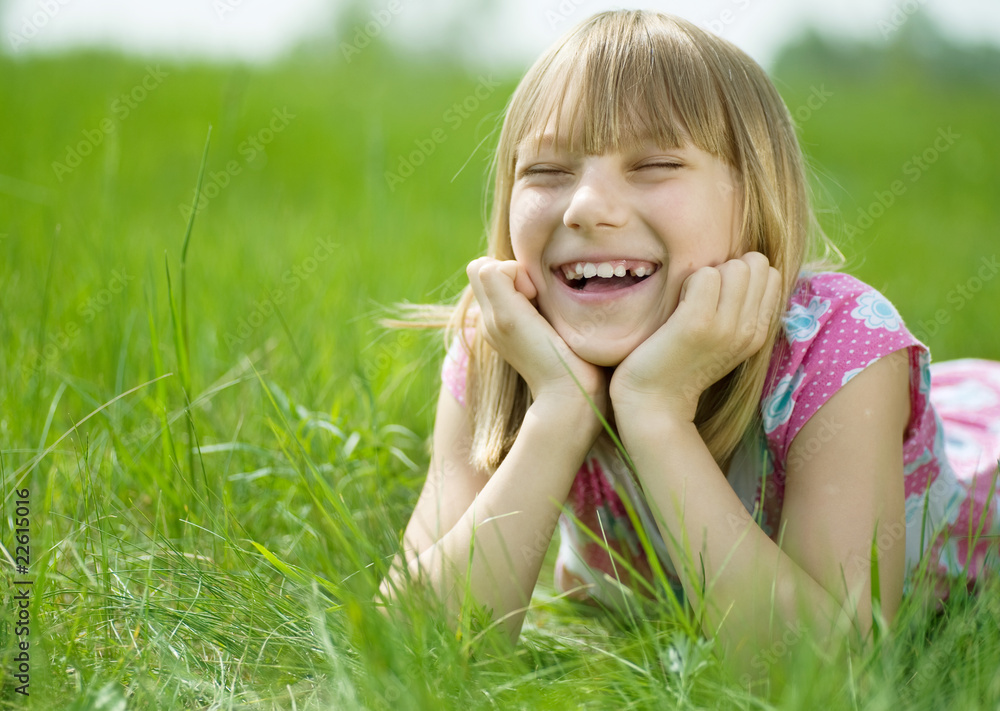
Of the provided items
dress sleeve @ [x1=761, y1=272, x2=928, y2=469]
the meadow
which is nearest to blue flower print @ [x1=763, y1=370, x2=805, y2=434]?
dress sleeve @ [x1=761, y1=272, x2=928, y2=469]

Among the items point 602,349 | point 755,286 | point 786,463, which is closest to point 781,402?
point 786,463

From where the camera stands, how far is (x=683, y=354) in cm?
145

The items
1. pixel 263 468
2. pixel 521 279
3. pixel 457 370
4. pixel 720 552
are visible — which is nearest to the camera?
pixel 720 552

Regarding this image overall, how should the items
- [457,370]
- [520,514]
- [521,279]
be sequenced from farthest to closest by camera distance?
1. [457,370]
2. [521,279]
3. [520,514]

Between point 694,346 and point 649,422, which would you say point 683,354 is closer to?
point 694,346

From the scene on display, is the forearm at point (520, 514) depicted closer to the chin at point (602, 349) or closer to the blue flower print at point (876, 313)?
the chin at point (602, 349)

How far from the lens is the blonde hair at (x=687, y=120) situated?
1.51 meters

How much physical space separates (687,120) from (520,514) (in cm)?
77

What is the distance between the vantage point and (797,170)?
1.70 m

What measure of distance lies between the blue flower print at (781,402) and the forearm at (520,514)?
0.33m

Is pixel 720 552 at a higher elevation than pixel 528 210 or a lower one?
lower

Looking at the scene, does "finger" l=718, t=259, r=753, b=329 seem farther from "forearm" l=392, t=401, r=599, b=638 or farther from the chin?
"forearm" l=392, t=401, r=599, b=638

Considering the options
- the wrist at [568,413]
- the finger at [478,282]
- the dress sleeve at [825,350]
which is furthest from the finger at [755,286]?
the finger at [478,282]

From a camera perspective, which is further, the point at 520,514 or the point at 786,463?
the point at 786,463
